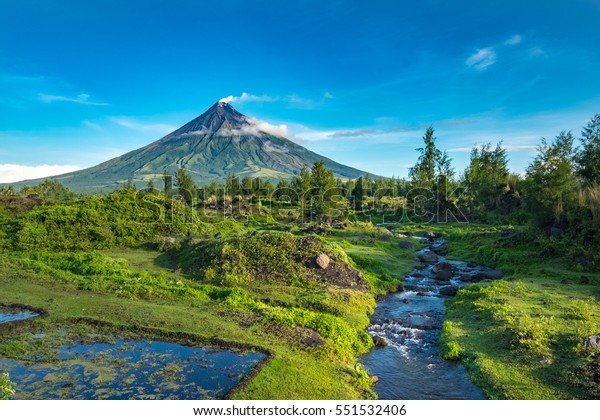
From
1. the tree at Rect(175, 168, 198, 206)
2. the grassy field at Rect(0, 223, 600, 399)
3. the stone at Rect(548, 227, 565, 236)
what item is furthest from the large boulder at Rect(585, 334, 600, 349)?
the tree at Rect(175, 168, 198, 206)

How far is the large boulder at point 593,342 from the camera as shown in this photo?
1294 cm

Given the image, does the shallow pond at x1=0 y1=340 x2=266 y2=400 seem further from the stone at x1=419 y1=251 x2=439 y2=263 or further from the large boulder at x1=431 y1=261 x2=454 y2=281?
the stone at x1=419 y1=251 x2=439 y2=263

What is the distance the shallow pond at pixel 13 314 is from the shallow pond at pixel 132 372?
4235 millimetres

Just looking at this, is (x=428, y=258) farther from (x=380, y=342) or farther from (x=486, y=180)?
(x=486, y=180)

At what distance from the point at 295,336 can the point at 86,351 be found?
7.30 m

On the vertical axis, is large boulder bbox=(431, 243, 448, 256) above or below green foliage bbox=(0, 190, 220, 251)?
below

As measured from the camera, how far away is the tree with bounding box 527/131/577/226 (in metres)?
32.4

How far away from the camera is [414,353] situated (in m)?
15.2

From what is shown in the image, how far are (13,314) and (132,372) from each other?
860 cm

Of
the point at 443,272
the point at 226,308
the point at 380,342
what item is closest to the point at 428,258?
the point at 443,272

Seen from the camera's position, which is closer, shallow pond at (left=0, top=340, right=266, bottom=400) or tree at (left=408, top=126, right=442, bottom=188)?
shallow pond at (left=0, top=340, right=266, bottom=400)

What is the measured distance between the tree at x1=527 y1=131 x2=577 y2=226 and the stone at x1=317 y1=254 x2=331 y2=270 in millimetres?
20928

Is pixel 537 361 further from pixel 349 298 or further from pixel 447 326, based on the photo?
pixel 349 298

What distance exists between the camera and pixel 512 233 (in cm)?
3466
